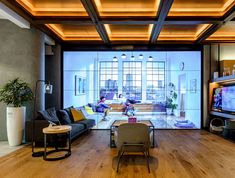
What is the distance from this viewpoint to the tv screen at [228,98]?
233 inches

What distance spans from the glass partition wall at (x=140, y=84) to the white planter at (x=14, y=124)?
2659 mm

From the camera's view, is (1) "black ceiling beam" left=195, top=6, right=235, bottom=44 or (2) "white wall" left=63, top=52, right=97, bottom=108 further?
(2) "white wall" left=63, top=52, right=97, bottom=108

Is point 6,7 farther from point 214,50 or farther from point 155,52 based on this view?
point 214,50

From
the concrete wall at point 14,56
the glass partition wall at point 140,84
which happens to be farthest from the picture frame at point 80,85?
the concrete wall at point 14,56

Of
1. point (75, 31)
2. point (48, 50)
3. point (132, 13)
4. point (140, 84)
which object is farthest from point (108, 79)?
point (132, 13)

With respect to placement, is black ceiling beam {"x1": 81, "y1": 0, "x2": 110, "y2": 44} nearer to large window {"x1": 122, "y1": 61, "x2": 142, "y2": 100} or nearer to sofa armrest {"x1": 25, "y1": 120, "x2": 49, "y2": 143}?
large window {"x1": 122, "y1": 61, "x2": 142, "y2": 100}

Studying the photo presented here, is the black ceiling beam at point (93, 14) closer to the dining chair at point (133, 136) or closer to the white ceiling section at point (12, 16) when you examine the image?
the white ceiling section at point (12, 16)

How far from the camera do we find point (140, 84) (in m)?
7.96

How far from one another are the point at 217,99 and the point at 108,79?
12.8 feet

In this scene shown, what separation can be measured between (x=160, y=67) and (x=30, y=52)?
4.58 meters

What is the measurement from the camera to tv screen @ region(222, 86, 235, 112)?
19.4 feet

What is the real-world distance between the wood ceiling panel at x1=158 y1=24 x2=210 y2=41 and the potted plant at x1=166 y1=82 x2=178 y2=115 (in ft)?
5.58

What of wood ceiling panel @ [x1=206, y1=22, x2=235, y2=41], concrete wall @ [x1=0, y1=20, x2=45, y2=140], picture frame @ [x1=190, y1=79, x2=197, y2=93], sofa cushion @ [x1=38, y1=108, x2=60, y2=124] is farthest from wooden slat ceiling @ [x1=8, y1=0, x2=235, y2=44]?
sofa cushion @ [x1=38, y1=108, x2=60, y2=124]

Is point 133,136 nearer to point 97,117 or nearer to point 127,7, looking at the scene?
point 127,7
